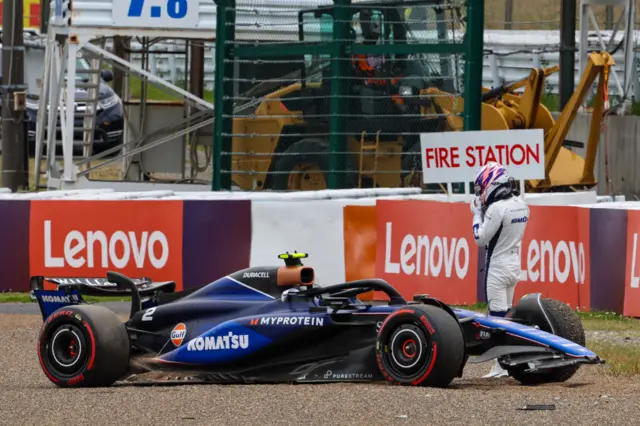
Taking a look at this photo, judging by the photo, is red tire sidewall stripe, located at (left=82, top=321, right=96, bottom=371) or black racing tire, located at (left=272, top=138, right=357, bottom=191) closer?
red tire sidewall stripe, located at (left=82, top=321, right=96, bottom=371)

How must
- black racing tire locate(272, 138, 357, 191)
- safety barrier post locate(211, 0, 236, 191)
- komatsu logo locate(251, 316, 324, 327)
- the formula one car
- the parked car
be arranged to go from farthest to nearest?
the parked car → safety barrier post locate(211, 0, 236, 191) → black racing tire locate(272, 138, 357, 191) → komatsu logo locate(251, 316, 324, 327) → the formula one car

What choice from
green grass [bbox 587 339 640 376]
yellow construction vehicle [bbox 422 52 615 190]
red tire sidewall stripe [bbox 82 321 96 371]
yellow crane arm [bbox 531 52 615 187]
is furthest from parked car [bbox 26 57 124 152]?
Result: red tire sidewall stripe [bbox 82 321 96 371]

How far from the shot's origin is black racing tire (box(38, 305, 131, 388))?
9953mm

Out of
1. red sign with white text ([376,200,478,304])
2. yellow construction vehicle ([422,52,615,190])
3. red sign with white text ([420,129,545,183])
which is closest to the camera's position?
red sign with white text ([376,200,478,304])

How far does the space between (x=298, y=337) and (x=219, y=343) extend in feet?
1.74

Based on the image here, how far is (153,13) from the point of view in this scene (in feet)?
71.1

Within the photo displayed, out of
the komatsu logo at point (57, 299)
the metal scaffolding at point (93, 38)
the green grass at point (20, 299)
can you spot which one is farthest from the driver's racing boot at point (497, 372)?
the metal scaffolding at point (93, 38)

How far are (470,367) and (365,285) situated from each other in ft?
6.55

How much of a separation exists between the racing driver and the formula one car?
751 millimetres

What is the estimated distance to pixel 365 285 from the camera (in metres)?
9.90

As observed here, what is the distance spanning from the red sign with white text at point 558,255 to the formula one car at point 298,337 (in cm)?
428

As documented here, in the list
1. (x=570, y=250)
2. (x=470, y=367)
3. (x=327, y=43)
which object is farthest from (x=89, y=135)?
(x=470, y=367)

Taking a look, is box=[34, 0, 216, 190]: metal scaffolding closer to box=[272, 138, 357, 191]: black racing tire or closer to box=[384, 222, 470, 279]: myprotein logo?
box=[272, 138, 357, 191]: black racing tire

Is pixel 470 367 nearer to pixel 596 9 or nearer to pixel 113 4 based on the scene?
pixel 113 4
